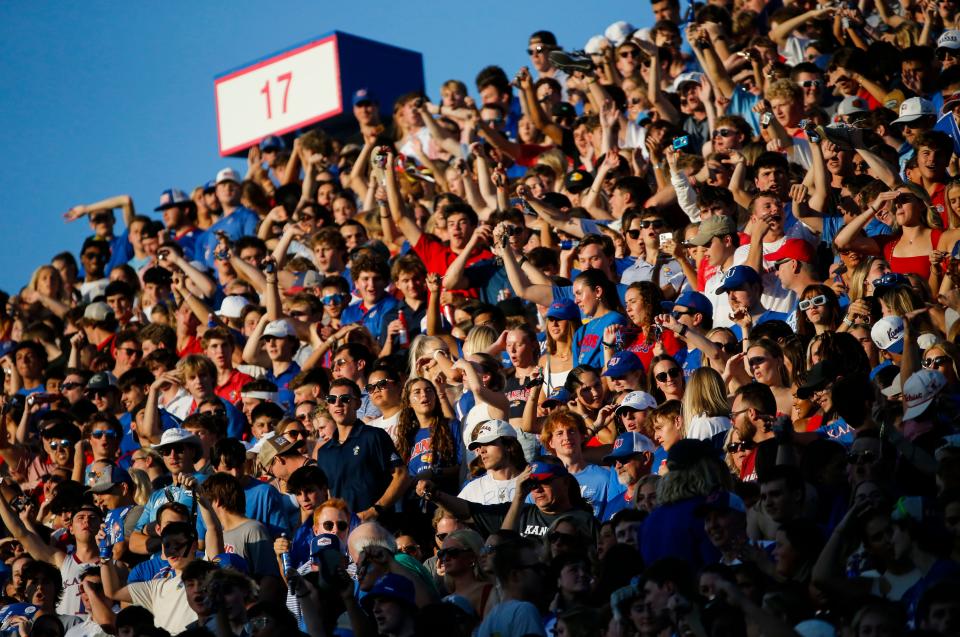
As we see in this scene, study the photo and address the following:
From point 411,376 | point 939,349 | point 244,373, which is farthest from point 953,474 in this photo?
point 244,373

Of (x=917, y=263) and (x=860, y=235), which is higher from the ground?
→ (x=860, y=235)

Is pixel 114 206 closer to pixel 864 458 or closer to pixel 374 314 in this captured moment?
pixel 374 314

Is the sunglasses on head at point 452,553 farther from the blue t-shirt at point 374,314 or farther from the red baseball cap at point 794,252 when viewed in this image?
the blue t-shirt at point 374,314

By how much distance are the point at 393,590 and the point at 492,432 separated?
1.82m

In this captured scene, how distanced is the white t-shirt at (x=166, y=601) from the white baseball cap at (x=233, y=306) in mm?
4598

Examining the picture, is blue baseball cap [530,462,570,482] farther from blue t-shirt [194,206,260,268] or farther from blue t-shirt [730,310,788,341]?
blue t-shirt [194,206,260,268]

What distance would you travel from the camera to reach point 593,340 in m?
Answer: 10.5

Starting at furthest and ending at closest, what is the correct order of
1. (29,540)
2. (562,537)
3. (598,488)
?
(29,540)
(598,488)
(562,537)

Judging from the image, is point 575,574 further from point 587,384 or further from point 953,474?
point 587,384

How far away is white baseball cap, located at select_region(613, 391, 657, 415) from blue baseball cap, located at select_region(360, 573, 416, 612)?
205cm

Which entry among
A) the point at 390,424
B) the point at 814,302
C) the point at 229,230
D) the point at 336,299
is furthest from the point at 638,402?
the point at 229,230

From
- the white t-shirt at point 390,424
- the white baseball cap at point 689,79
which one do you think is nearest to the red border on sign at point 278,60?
the white baseball cap at point 689,79

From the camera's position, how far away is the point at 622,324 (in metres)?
10.3

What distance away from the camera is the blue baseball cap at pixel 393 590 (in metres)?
7.38
